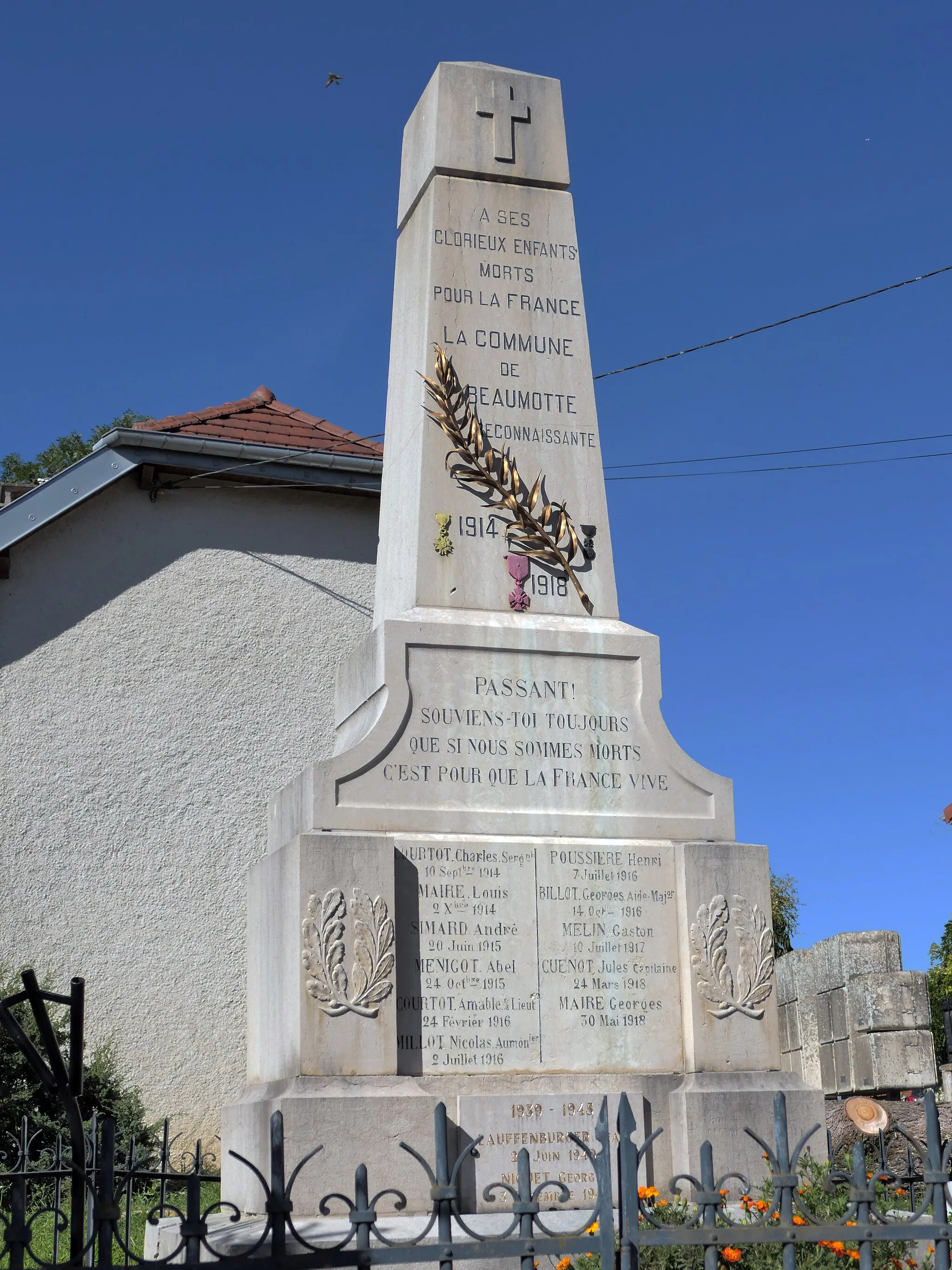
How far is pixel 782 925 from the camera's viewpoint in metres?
27.0

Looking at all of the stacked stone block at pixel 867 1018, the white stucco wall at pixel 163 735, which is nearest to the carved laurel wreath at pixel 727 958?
the stacked stone block at pixel 867 1018

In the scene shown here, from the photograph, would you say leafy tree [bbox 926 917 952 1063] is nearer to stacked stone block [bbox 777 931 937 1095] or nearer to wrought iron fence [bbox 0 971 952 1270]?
stacked stone block [bbox 777 931 937 1095]

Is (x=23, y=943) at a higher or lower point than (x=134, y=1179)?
higher

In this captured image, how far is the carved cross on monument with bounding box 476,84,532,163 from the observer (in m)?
8.20

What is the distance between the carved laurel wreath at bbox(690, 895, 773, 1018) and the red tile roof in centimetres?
749

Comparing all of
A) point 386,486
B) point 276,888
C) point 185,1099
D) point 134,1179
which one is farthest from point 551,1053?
point 185,1099

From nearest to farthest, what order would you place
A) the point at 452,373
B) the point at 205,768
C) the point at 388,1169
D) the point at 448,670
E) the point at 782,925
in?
the point at 388,1169, the point at 448,670, the point at 452,373, the point at 205,768, the point at 782,925

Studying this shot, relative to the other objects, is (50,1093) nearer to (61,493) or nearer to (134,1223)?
(134,1223)

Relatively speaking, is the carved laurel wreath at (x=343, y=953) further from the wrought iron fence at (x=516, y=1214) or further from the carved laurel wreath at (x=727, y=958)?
the wrought iron fence at (x=516, y=1214)

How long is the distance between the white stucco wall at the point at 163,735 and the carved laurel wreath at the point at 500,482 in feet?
19.8

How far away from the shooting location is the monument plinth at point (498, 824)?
21.4ft

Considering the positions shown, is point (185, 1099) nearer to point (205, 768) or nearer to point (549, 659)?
point (205, 768)

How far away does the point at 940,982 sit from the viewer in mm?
25062

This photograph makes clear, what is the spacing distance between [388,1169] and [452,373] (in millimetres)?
3889
